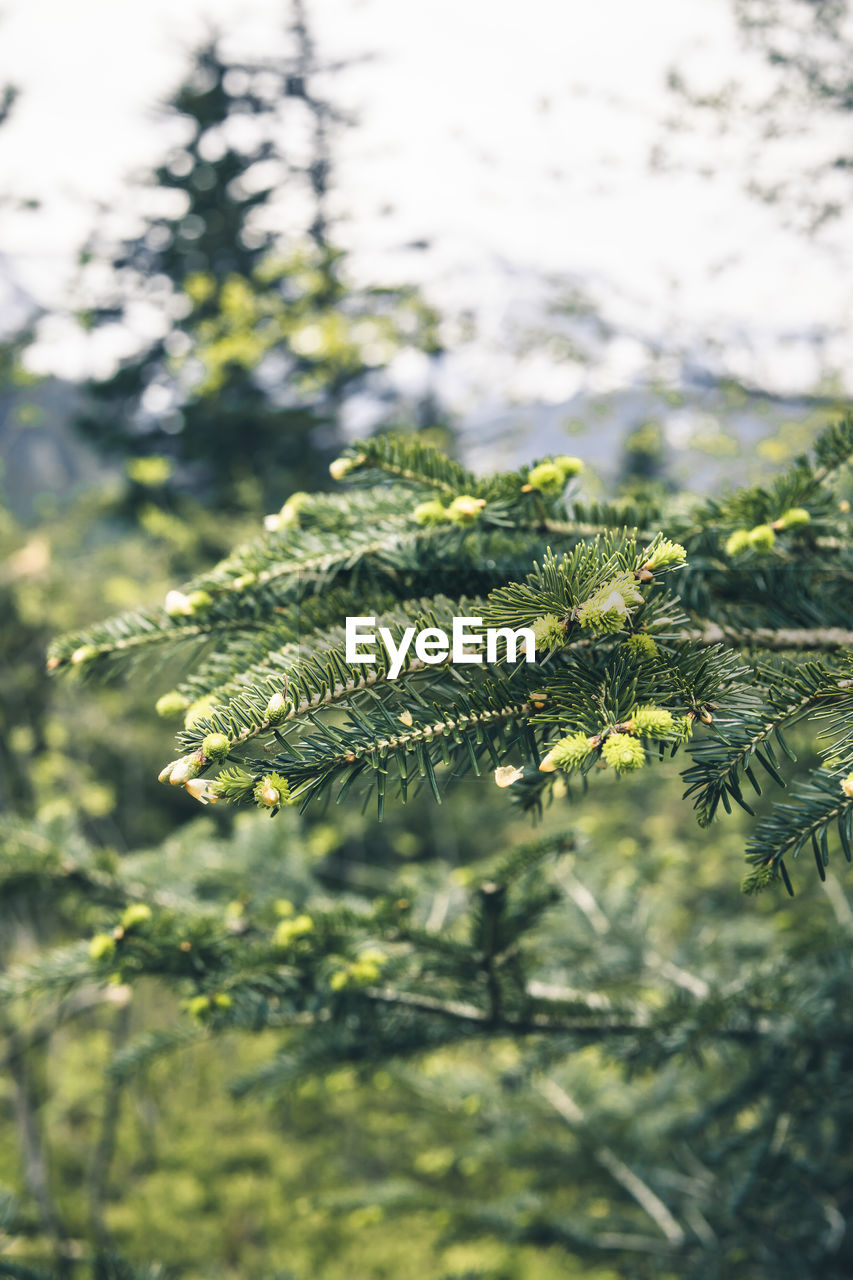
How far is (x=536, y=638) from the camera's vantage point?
2.35 ft

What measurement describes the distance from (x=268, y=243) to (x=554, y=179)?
212 inches

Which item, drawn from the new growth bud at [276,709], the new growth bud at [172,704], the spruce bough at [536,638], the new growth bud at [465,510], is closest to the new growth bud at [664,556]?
the spruce bough at [536,638]

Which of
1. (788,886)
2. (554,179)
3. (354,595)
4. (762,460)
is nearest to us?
(788,886)

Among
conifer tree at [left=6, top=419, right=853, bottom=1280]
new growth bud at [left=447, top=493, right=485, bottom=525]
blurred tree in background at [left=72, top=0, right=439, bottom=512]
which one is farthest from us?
blurred tree in background at [left=72, top=0, right=439, bottom=512]

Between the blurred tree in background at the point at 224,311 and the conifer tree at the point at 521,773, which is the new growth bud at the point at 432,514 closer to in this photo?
the conifer tree at the point at 521,773

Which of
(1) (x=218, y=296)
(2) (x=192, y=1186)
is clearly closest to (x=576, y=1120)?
(2) (x=192, y=1186)

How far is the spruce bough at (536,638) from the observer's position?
0.69 meters

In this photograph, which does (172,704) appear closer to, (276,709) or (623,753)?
(276,709)

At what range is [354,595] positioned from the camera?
3.35 ft

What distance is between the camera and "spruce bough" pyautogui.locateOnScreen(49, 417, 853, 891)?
2.25 feet

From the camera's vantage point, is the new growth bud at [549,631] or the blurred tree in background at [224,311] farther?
the blurred tree in background at [224,311]

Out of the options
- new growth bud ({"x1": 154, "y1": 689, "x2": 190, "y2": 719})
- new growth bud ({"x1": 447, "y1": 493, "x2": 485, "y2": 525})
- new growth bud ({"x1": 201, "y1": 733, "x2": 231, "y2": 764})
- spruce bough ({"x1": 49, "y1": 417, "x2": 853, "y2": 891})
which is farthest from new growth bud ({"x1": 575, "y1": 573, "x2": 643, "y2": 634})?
new growth bud ({"x1": 154, "y1": 689, "x2": 190, "y2": 719})

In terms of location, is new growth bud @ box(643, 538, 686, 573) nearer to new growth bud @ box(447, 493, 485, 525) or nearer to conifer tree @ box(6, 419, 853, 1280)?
conifer tree @ box(6, 419, 853, 1280)

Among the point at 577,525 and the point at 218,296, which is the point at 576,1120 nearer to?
the point at 577,525
